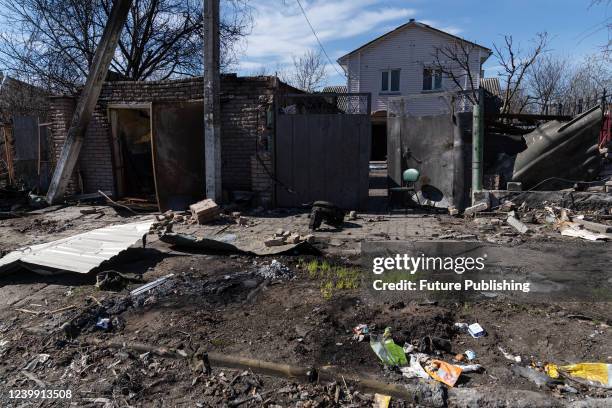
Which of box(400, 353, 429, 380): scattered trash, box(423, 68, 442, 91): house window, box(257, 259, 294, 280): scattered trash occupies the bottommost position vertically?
box(400, 353, 429, 380): scattered trash

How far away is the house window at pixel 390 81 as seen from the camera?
25.8m

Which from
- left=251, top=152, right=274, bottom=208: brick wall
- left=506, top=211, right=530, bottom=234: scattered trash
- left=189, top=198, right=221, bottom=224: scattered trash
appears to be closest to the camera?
left=506, top=211, right=530, bottom=234: scattered trash

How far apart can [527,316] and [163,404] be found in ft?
9.08

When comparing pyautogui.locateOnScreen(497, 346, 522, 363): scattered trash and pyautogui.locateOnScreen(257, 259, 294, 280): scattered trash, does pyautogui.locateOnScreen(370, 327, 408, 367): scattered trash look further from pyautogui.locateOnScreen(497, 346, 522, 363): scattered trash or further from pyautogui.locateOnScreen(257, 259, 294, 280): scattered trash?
pyautogui.locateOnScreen(257, 259, 294, 280): scattered trash

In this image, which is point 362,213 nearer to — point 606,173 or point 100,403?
point 606,173

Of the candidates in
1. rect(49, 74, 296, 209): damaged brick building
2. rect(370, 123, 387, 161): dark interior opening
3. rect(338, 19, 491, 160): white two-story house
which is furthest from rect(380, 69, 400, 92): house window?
rect(49, 74, 296, 209): damaged brick building

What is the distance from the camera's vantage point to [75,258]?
4938 mm

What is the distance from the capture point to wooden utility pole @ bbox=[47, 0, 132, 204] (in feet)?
30.2

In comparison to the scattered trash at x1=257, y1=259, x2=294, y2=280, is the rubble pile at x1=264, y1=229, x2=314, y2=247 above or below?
above

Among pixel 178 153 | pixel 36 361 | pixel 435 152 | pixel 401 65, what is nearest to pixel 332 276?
pixel 36 361

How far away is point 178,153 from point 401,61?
19.6m

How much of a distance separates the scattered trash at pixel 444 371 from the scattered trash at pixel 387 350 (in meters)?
0.17

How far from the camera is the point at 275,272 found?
476 cm

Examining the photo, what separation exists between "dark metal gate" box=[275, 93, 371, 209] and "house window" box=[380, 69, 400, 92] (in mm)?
18024
